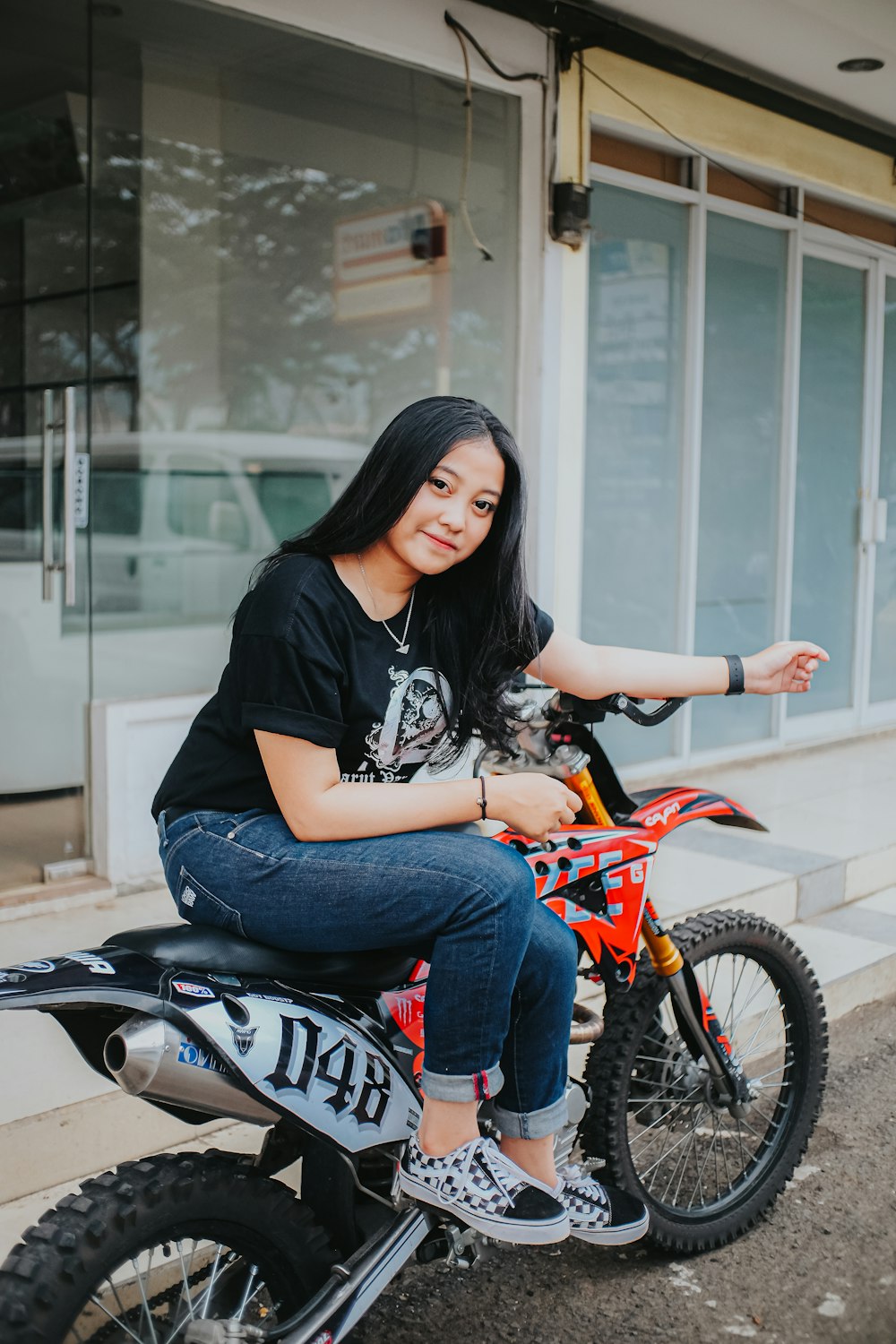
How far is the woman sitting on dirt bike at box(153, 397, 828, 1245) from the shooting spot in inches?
79.0

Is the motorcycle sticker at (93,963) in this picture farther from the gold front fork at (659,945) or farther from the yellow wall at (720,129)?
the yellow wall at (720,129)

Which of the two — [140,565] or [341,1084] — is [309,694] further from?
[140,565]

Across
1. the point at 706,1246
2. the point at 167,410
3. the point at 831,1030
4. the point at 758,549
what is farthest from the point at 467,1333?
the point at 758,549

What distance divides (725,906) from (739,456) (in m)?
A: 3.17

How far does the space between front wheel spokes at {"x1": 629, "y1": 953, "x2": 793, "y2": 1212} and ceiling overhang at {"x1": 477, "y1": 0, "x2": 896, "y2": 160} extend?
389 centimetres

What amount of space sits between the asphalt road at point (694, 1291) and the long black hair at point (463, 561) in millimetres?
1117

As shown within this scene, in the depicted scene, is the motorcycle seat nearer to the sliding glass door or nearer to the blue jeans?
the blue jeans

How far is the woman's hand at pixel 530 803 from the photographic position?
2.11 meters

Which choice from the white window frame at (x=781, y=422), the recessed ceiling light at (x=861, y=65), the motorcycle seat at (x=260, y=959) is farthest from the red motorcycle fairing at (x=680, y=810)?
the recessed ceiling light at (x=861, y=65)

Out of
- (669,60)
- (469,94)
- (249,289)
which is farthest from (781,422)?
(249,289)

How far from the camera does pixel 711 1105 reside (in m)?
2.77

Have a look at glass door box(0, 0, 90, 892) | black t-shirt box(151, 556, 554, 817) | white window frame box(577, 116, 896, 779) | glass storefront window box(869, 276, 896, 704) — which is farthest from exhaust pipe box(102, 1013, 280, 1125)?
glass storefront window box(869, 276, 896, 704)

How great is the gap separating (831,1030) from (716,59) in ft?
14.0

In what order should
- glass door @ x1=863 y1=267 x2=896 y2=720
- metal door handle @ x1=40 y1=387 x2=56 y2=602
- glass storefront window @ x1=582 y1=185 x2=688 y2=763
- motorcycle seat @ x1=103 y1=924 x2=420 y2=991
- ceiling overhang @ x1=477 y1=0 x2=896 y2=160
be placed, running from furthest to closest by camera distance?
1. glass door @ x1=863 y1=267 x2=896 y2=720
2. glass storefront window @ x1=582 y1=185 x2=688 y2=763
3. ceiling overhang @ x1=477 y1=0 x2=896 y2=160
4. metal door handle @ x1=40 y1=387 x2=56 y2=602
5. motorcycle seat @ x1=103 y1=924 x2=420 y2=991
